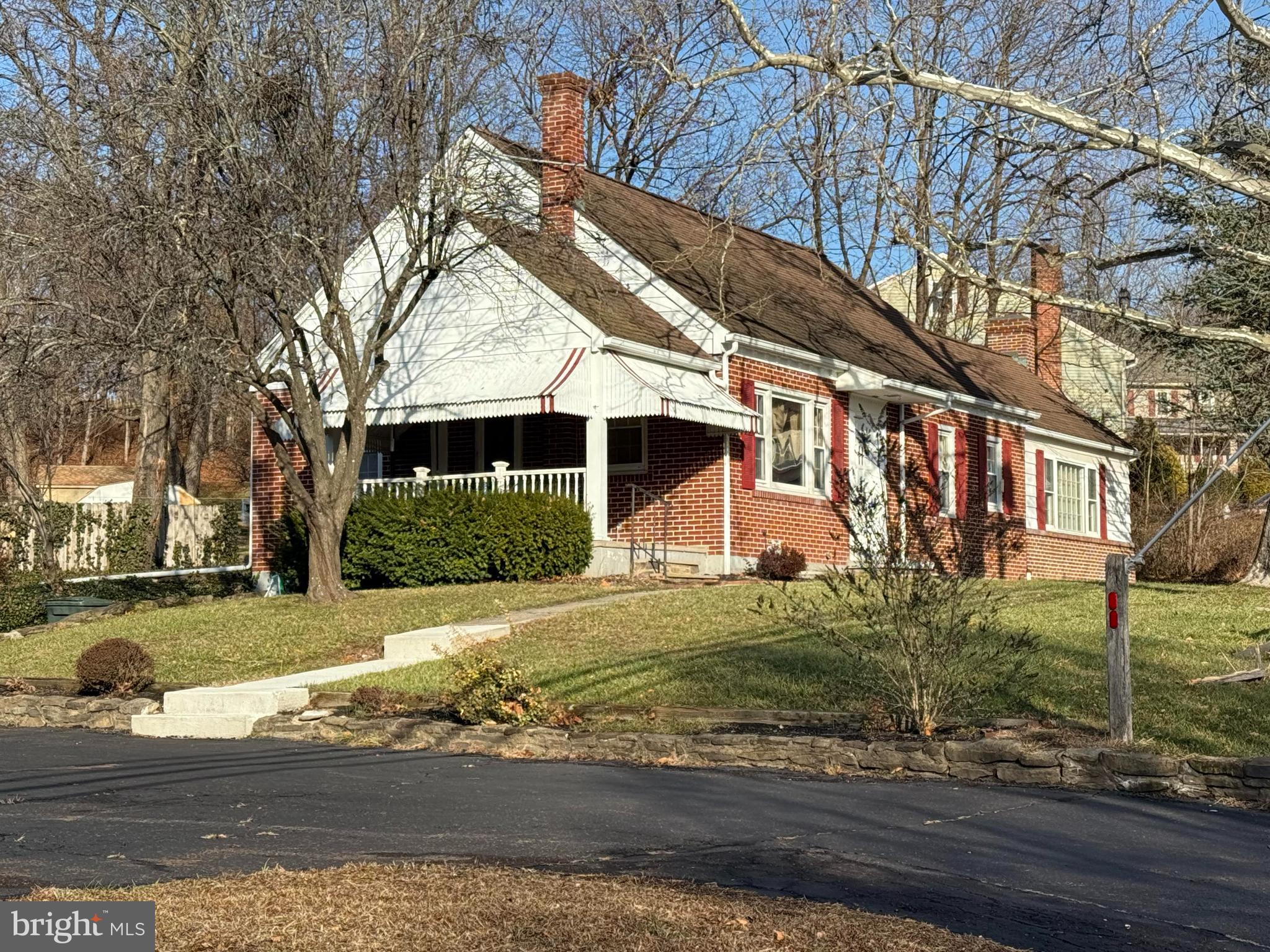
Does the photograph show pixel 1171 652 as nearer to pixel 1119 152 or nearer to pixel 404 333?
pixel 1119 152

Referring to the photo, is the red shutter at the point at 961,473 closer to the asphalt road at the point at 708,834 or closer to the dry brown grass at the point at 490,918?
the asphalt road at the point at 708,834

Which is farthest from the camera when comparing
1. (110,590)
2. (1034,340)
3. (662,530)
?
(1034,340)

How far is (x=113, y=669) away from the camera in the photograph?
15133 millimetres

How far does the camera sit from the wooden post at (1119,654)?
431 inches

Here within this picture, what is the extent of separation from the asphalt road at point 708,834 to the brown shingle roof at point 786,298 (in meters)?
10.3

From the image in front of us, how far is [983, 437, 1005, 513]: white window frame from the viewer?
2939cm

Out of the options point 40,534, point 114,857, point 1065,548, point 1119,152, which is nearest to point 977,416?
point 1065,548

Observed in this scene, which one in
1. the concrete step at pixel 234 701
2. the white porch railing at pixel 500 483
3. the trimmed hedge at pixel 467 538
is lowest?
the concrete step at pixel 234 701

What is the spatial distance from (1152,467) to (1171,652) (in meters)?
27.8

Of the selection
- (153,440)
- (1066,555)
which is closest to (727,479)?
(1066,555)

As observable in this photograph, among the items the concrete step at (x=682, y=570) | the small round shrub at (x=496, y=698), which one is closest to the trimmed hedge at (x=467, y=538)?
the concrete step at (x=682, y=570)

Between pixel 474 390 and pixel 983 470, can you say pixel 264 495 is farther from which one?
pixel 983 470

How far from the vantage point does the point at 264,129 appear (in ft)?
63.7

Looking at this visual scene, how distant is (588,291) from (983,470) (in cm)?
985
